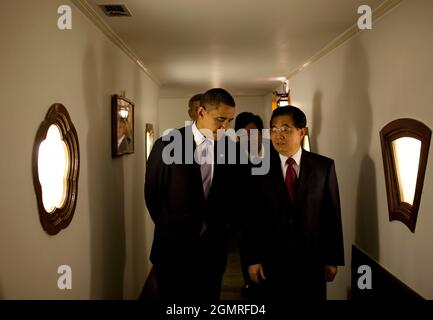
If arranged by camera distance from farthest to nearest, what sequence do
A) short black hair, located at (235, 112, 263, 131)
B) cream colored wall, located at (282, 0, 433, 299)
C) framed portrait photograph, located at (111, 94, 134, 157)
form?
1. short black hair, located at (235, 112, 263, 131)
2. framed portrait photograph, located at (111, 94, 134, 157)
3. cream colored wall, located at (282, 0, 433, 299)

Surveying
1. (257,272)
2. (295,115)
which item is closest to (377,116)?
(295,115)

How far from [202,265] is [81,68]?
54.9 inches

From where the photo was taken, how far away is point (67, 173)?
2.16 meters

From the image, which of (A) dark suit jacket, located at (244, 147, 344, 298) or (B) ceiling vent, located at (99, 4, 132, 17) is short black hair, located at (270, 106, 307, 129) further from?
(B) ceiling vent, located at (99, 4, 132, 17)

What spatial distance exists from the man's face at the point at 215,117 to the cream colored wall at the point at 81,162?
28.9 inches

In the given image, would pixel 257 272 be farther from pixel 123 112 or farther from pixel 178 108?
pixel 178 108

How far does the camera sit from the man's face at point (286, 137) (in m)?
2.36

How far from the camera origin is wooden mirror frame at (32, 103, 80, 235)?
1727 millimetres

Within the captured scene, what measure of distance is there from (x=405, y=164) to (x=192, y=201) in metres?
1.27

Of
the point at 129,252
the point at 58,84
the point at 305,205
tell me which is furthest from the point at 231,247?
the point at 58,84

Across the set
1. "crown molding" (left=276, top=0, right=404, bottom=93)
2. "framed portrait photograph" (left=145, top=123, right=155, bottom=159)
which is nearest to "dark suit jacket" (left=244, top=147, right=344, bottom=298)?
"crown molding" (left=276, top=0, right=404, bottom=93)

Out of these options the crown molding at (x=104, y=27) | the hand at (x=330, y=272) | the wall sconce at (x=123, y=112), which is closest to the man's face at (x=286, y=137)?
the hand at (x=330, y=272)

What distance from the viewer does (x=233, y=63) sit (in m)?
4.77

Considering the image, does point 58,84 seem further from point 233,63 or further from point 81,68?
point 233,63
